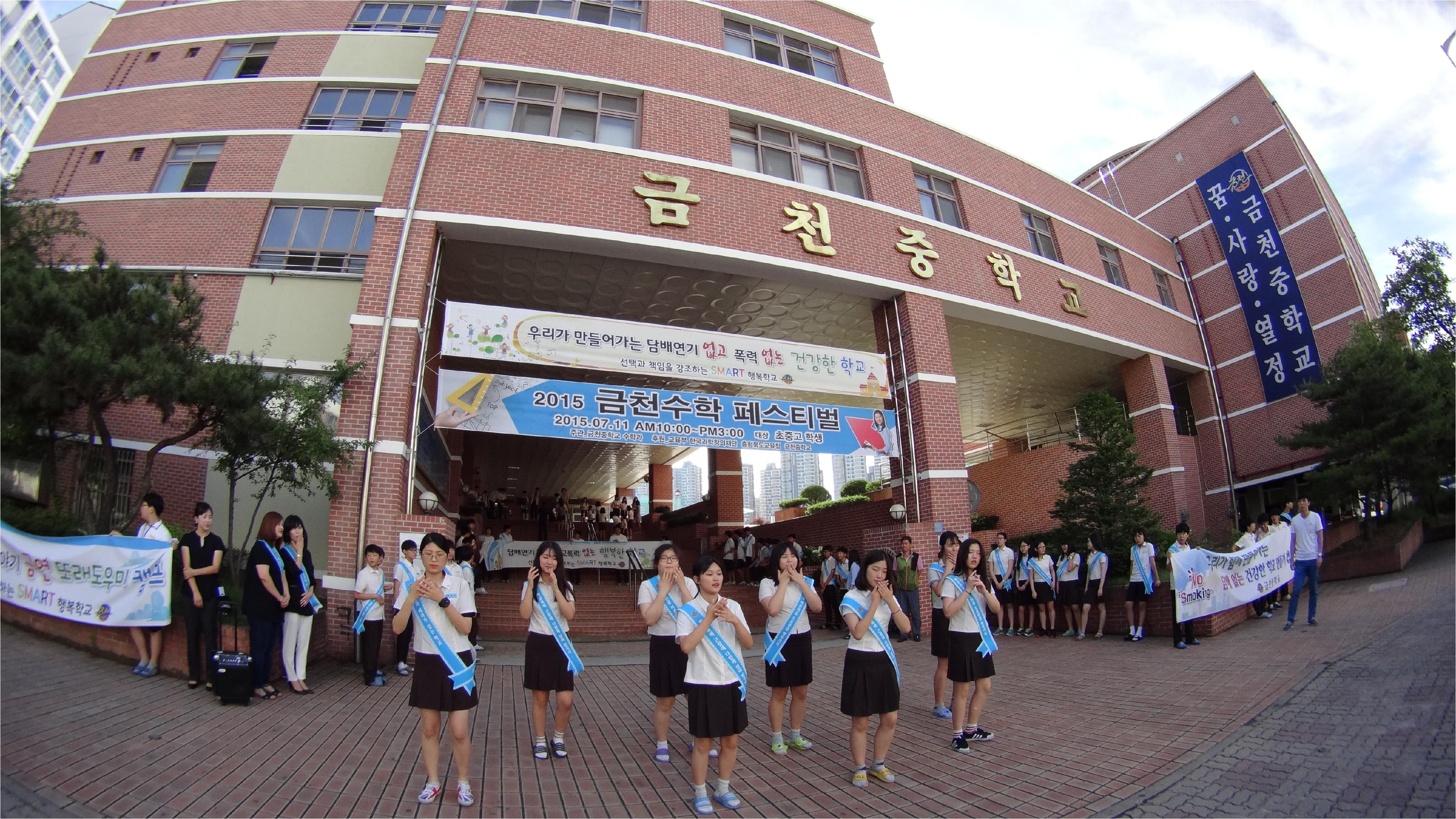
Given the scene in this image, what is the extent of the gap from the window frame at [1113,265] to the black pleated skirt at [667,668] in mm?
17949

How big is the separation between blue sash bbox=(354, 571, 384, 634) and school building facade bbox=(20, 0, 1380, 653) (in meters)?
1.71

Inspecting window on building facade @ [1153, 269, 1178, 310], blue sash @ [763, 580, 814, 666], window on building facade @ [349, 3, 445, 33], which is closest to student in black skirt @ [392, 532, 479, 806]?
blue sash @ [763, 580, 814, 666]

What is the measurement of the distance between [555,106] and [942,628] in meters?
11.4

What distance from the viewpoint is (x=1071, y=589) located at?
10742 mm

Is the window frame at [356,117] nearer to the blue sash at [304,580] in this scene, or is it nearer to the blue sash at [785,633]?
the blue sash at [304,580]

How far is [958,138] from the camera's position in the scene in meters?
16.5

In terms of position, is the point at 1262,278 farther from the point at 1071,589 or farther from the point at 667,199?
the point at 667,199

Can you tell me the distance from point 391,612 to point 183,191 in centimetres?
1147

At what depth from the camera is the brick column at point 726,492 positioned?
2042cm

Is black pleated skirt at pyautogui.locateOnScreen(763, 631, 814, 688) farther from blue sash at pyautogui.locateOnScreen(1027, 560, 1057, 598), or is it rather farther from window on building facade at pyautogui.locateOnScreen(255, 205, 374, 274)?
window on building facade at pyautogui.locateOnScreen(255, 205, 374, 274)

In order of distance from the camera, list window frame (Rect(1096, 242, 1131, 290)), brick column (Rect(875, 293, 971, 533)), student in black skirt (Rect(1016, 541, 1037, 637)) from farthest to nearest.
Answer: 1. window frame (Rect(1096, 242, 1131, 290))
2. brick column (Rect(875, 293, 971, 533))
3. student in black skirt (Rect(1016, 541, 1037, 637))

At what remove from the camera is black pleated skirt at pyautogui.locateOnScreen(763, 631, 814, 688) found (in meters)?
5.32

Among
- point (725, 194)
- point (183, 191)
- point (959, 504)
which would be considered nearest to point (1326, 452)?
point (959, 504)

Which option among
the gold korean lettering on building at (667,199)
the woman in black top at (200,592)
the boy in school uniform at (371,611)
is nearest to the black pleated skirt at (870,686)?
the boy in school uniform at (371,611)
